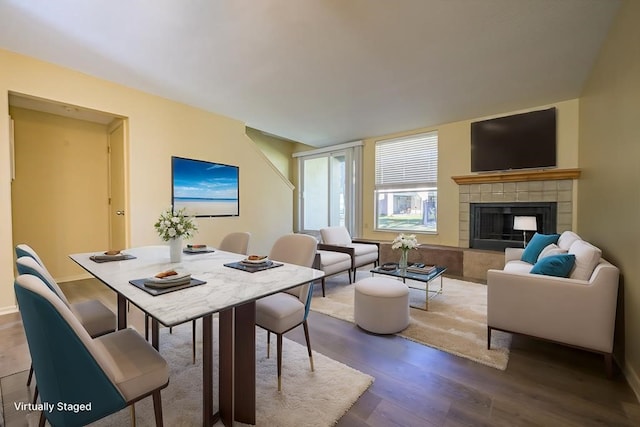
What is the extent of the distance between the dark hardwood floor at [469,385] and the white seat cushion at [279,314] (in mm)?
580

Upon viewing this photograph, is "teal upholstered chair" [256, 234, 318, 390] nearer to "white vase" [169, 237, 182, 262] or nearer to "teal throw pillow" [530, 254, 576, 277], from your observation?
"white vase" [169, 237, 182, 262]

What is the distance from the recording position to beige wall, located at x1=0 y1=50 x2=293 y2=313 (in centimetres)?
292

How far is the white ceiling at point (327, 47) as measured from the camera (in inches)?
88.1

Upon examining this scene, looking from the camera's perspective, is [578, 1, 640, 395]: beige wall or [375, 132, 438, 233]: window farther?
[375, 132, 438, 233]: window

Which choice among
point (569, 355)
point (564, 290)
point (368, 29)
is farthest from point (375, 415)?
point (368, 29)

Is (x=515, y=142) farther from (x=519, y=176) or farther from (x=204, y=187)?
(x=204, y=187)

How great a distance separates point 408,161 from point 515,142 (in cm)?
181

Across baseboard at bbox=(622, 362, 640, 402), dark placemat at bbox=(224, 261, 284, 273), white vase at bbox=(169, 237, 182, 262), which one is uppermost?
white vase at bbox=(169, 237, 182, 262)

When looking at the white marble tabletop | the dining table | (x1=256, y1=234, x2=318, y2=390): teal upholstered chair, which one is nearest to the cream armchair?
(x1=256, y1=234, x2=318, y2=390): teal upholstered chair

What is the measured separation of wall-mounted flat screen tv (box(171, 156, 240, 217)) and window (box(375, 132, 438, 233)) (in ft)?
10.1

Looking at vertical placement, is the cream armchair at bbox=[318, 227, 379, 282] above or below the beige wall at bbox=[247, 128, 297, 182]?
below

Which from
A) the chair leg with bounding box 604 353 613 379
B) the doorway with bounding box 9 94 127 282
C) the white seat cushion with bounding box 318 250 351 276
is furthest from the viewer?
the doorway with bounding box 9 94 127 282

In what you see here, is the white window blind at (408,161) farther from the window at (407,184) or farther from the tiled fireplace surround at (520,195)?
the tiled fireplace surround at (520,195)

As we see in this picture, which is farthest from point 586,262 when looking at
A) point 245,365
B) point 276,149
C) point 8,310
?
point 276,149
